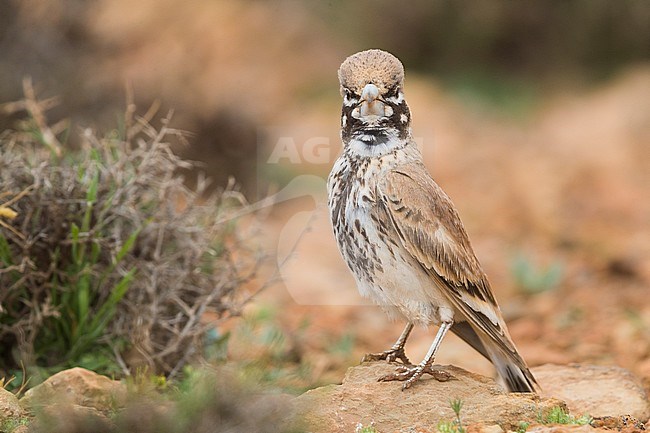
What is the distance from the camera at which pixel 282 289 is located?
8.95 m

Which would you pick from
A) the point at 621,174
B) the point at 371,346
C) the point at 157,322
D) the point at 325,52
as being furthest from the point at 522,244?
the point at 325,52

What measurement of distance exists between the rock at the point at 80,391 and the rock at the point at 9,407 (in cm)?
9

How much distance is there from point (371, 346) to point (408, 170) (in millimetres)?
2725

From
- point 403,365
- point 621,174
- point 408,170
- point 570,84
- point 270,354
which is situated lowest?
point 270,354

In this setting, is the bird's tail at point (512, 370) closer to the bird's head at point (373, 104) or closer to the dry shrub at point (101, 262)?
the bird's head at point (373, 104)

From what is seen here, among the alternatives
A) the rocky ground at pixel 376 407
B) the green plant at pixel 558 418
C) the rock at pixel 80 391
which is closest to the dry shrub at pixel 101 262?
the rock at pixel 80 391

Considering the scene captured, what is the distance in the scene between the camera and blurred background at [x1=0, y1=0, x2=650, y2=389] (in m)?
7.36

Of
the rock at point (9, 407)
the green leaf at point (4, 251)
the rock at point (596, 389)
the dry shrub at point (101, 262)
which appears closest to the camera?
the rock at point (9, 407)

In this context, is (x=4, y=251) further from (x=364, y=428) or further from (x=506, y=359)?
(x=506, y=359)

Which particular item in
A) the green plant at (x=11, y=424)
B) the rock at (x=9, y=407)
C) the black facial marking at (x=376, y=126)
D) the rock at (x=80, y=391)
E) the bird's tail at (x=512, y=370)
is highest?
the black facial marking at (x=376, y=126)

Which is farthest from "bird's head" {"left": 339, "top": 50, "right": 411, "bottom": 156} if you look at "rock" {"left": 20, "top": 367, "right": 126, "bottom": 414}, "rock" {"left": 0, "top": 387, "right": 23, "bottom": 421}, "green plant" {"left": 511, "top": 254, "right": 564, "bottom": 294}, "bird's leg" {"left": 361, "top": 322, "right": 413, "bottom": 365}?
"green plant" {"left": 511, "top": 254, "right": 564, "bottom": 294}

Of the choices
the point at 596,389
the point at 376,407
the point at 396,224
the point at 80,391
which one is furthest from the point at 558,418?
the point at 80,391

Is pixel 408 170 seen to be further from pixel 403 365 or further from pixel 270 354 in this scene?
pixel 270 354

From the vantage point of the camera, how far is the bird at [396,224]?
4.57m
